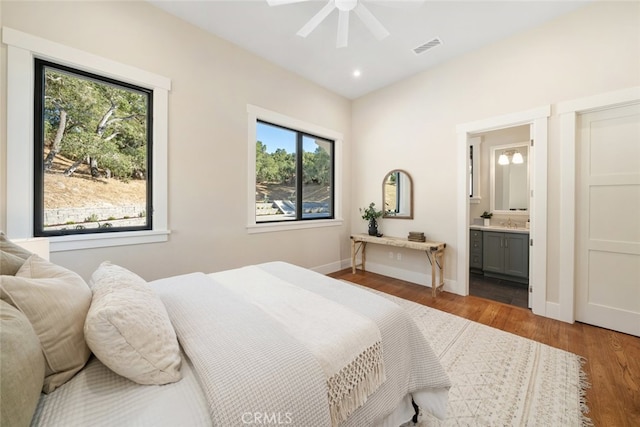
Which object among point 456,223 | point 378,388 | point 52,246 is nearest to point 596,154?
point 456,223

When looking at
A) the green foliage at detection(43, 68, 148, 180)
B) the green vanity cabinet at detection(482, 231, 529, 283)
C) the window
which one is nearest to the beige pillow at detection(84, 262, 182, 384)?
the window

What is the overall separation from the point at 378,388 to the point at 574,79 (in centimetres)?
344

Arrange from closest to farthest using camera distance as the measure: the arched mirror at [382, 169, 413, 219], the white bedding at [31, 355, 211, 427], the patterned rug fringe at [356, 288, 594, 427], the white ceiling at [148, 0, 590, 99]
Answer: the white bedding at [31, 355, 211, 427], the patterned rug fringe at [356, 288, 594, 427], the white ceiling at [148, 0, 590, 99], the arched mirror at [382, 169, 413, 219]

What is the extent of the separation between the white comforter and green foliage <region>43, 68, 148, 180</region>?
1.44 meters

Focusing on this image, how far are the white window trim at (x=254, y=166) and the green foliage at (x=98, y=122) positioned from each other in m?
1.11

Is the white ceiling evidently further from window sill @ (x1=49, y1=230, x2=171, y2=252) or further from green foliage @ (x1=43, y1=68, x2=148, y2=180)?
window sill @ (x1=49, y1=230, x2=171, y2=252)

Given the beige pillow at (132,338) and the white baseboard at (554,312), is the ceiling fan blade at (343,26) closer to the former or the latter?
the beige pillow at (132,338)

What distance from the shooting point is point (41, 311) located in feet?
2.53

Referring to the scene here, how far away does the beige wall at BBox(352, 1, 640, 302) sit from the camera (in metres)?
2.35

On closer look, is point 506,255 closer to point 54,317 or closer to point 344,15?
point 344,15

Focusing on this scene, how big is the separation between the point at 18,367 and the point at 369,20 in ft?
9.49

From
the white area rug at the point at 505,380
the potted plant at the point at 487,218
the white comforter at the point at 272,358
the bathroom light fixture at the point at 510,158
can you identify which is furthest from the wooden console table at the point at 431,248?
the bathroom light fixture at the point at 510,158

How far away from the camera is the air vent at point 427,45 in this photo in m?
2.94

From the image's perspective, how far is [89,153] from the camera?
7.16 feet
